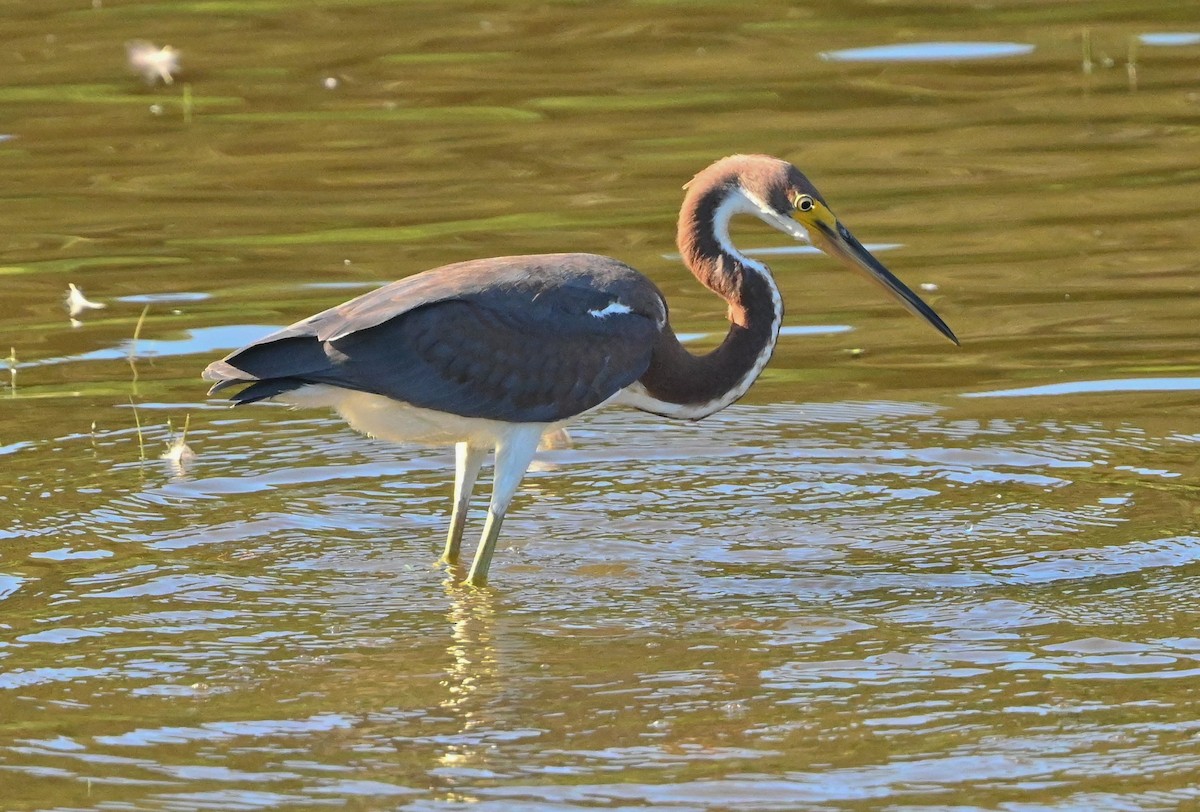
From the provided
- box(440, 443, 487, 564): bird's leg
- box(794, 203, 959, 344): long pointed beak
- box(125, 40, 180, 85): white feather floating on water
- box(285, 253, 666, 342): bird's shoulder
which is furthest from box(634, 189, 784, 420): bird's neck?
box(125, 40, 180, 85): white feather floating on water

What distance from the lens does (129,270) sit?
39.3 ft

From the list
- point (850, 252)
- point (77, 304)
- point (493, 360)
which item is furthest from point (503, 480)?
point (77, 304)

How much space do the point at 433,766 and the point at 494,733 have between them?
0.31m

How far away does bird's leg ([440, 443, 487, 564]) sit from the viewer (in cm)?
791

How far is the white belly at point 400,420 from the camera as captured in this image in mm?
7730

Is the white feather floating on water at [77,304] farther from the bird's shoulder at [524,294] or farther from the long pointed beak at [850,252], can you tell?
the long pointed beak at [850,252]

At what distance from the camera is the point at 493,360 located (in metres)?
7.72

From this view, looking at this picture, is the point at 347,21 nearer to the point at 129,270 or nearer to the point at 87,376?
the point at 129,270

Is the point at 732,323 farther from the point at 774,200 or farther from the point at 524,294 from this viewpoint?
the point at 524,294

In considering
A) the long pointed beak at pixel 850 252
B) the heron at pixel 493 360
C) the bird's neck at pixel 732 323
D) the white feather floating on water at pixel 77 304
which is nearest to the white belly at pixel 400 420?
the heron at pixel 493 360

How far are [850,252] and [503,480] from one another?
1769mm

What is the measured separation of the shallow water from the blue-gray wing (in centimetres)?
63

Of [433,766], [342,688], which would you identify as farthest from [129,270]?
[433,766]

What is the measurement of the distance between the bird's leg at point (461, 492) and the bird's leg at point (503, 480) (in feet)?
0.40
